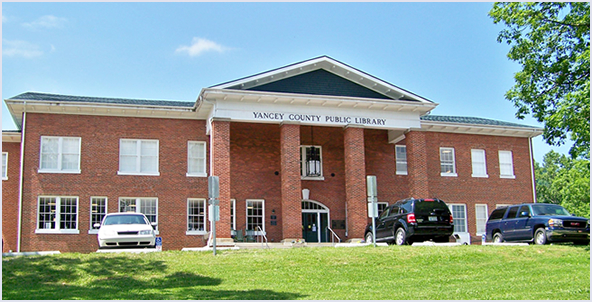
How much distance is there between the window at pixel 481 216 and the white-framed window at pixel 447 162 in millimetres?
2415

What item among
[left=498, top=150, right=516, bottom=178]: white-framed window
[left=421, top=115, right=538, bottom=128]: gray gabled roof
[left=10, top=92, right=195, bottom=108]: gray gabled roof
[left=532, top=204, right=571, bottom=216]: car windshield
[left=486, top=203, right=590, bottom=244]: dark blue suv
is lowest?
[left=486, top=203, right=590, bottom=244]: dark blue suv

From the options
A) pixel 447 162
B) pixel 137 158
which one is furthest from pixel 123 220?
pixel 447 162

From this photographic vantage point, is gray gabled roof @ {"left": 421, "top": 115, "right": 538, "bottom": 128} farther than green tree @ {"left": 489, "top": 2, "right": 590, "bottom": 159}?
Yes

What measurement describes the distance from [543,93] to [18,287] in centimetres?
1770

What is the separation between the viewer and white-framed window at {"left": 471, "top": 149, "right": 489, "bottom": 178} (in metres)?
34.8

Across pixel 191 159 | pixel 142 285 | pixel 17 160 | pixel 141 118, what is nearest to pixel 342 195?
pixel 191 159

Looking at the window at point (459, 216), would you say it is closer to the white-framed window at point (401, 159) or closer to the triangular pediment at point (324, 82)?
the white-framed window at point (401, 159)

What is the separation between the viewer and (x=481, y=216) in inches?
1359

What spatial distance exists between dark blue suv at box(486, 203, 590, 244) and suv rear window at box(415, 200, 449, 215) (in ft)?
9.90

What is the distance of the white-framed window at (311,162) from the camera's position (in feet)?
102

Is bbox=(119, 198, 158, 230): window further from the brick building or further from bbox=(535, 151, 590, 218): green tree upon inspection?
bbox=(535, 151, 590, 218): green tree

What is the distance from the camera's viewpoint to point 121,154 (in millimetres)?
29438

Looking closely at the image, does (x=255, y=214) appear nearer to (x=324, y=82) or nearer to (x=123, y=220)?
(x=324, y=82)

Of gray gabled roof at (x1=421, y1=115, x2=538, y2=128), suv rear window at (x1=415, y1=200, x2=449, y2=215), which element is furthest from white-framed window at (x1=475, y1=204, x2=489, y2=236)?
suv rear window at (x1=415, y1=200, x2=449, y2=215)
